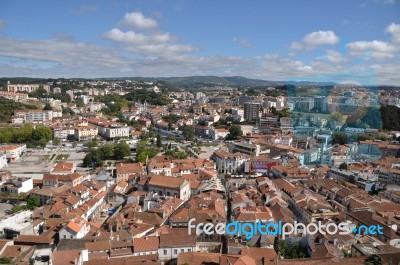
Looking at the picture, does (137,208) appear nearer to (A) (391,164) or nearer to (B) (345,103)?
(A) (391,164)

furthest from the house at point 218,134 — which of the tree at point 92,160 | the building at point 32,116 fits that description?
the building at point 32,116

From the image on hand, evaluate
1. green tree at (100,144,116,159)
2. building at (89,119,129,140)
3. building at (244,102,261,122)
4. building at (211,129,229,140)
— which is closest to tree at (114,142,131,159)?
green tree at (100,144,116,159)

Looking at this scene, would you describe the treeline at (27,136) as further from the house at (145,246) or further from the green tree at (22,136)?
A: the house at (145,246)

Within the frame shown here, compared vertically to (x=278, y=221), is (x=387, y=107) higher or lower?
higher

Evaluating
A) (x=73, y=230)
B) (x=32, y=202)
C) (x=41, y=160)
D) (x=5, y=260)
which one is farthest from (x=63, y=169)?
(x=5, y=260)

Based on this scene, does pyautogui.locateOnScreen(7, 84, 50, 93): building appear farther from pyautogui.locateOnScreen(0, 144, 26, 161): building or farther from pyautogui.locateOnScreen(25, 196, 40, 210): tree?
pyautogui.locateOnScreen(25, 196, 40, 210): tree

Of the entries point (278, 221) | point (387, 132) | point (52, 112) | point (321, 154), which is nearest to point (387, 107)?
point (387, 132)

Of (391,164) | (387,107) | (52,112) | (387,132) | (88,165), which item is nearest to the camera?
(391,164)
